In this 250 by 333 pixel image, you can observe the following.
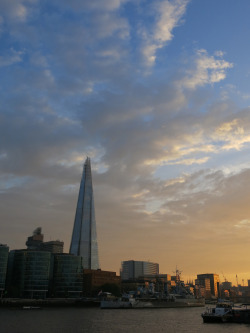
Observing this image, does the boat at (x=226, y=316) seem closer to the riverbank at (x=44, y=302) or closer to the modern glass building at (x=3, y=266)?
the riverbank at (x=44, y=302)

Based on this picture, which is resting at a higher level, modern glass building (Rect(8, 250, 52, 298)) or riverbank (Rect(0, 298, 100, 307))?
modern glass building (Rect(8, 250, 52, 298))

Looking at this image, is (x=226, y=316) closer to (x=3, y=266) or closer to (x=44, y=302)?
(x=44, y=302)

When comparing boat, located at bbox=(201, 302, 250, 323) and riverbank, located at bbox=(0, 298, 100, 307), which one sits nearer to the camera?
boat, located at bbox=(201, 302, 250, 323)

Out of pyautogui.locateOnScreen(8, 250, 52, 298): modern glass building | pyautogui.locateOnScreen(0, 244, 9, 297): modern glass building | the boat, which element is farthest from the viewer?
pyautogui.locateOnScreen(8, 250, 52, 298): modern glass building

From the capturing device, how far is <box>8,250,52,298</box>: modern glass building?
190m

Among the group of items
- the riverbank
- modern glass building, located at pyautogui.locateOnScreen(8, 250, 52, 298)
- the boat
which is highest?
modern glass building, located at pyautogui.locateOnScreen(8, 250, 52, 298)

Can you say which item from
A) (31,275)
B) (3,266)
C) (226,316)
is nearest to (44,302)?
(31,275)

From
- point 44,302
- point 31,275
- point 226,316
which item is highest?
point 31,275

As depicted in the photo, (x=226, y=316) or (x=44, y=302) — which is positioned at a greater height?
(x=226, y=316)

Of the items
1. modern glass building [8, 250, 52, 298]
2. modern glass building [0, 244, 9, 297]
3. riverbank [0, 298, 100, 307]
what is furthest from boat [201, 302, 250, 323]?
modern glass building [8, 250, 52, 298]

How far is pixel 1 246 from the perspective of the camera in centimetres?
18238

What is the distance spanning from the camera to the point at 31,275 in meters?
192

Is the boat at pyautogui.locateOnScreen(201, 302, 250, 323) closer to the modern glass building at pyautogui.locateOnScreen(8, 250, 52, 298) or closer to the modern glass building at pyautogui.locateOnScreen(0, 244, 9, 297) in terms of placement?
the modern glass building at pyautogui.locateOnScreen(0, 244, 9, 297)

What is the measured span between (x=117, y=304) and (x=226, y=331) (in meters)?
84.1
